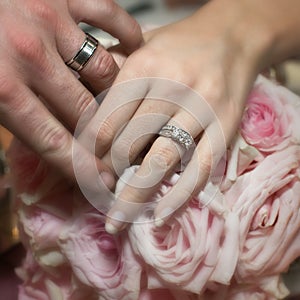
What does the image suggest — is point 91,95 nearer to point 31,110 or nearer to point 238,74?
point 31,110

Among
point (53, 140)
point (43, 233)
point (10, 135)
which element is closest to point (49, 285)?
point (43, 233)

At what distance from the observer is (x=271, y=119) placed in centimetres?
66

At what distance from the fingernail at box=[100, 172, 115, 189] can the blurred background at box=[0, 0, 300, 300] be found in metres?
0.22

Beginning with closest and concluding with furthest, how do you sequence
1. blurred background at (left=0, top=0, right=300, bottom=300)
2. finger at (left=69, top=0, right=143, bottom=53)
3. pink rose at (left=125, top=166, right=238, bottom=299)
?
pink rose at (left=125, top=166, right=238, bottom=299)
finger at (left=69, top=0, right=143, bottom=53)
blurred background at (left=0, top=0, right=300, bottom=300)

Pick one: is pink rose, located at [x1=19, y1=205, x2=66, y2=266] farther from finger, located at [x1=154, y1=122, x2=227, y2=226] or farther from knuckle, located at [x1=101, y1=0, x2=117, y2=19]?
knuckle, located at [x1=101, y1=0, x2=117, y2=19]

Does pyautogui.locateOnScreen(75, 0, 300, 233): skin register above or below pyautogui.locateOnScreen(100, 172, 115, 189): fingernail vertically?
above

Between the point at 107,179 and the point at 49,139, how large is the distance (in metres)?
0.08

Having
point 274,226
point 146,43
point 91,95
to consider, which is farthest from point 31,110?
point 274,226

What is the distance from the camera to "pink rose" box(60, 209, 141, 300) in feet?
2.01

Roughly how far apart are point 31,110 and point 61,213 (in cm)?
13

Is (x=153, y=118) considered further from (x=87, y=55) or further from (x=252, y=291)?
(x=252, y=291)

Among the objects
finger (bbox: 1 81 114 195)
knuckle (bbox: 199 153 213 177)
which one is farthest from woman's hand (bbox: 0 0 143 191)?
knuckle (bbox: 199 153 213 177)

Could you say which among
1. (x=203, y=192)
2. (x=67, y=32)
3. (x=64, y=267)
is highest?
(x=67, y=32)

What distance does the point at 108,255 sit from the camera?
2.10 ft
